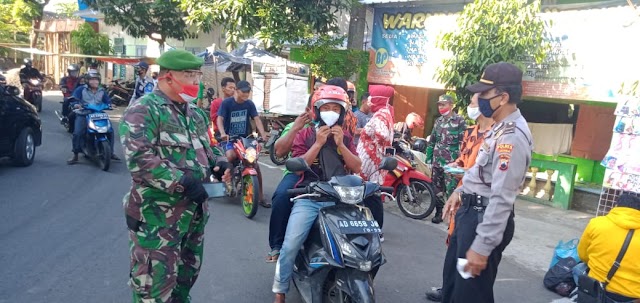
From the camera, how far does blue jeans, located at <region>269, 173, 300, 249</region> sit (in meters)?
3.92

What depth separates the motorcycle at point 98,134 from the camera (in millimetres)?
8703

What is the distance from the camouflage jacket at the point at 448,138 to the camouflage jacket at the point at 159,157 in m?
4.48

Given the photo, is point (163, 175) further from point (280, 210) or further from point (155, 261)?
point (280, 210)

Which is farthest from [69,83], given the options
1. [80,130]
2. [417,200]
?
[417,200]

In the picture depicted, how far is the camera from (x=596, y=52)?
7891mm

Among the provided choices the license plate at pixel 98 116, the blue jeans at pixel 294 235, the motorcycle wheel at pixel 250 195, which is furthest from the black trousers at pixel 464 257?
the license plate at pixel 98 116

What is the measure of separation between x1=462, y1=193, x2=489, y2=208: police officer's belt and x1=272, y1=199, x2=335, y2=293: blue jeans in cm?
107

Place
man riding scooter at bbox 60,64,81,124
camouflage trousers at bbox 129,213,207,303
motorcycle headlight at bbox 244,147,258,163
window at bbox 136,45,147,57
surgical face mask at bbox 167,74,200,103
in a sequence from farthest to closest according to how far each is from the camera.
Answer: window at bbox 136,45,147,57, man riding scooter at bbox 60,64,81,124, motorcycle headlight at bbox 244,147,258,163, surgical face mask at bbox 167,74,200,103, camouflage trousers at bbox 129,213,207,303

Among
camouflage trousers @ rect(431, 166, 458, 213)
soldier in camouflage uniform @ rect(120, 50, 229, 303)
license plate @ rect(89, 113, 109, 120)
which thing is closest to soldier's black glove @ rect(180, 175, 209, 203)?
soldier in camouflage uniform @ rect(120, 50, 229, 303)

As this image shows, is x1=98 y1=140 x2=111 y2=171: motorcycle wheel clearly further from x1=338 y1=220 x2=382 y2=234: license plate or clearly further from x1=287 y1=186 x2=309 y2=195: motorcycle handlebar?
x1=338 y1=220 x2=382 y2=234: license plate

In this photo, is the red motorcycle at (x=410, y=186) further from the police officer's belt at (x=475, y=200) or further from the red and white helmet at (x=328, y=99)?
the police officer's belt at (x=475, y=200)

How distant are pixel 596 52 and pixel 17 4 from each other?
111ft

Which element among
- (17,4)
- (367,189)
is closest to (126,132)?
(367,189)

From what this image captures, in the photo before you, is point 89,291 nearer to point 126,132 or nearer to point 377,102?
point 126,132
